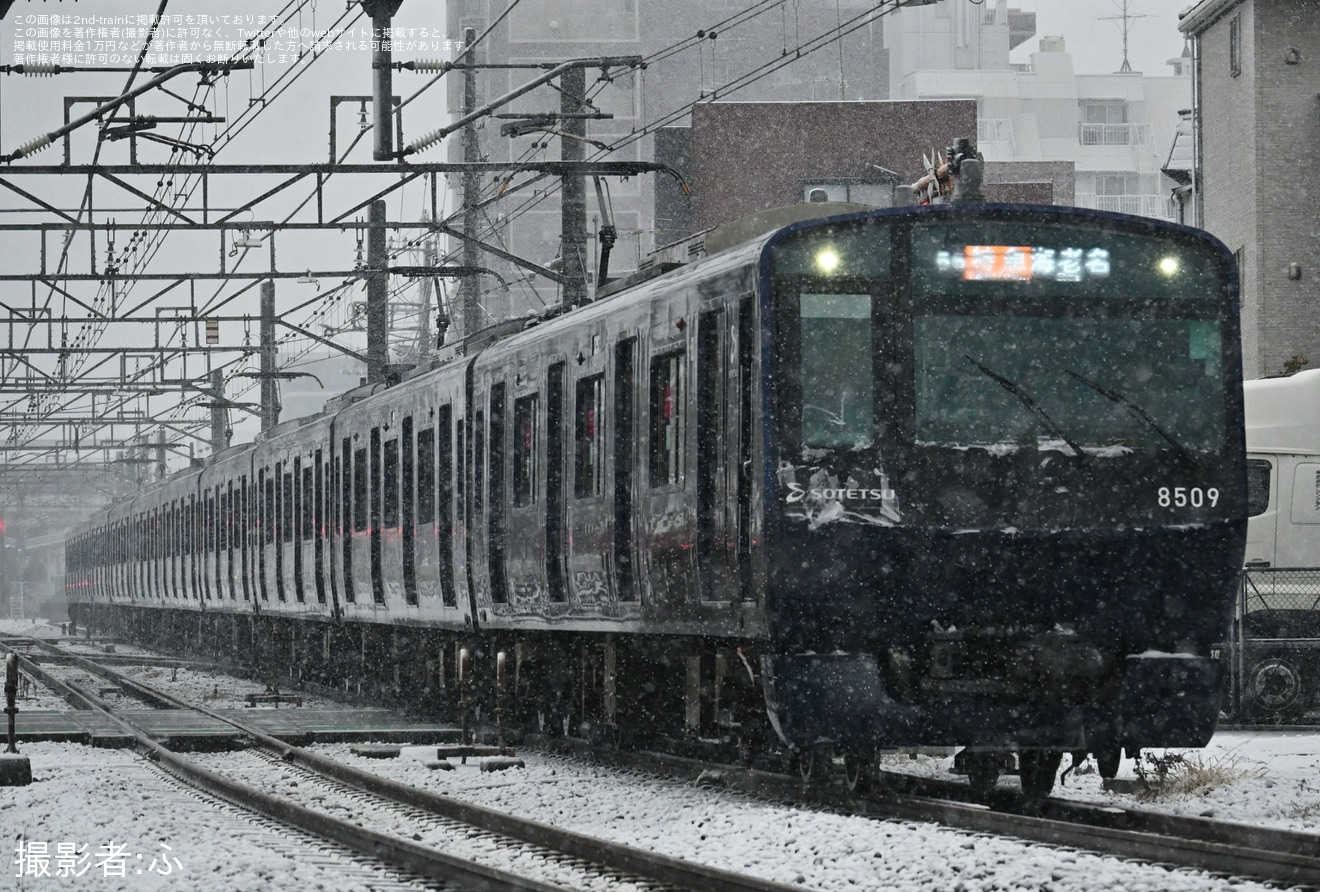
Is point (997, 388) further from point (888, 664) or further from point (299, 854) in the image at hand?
point (299, 854)

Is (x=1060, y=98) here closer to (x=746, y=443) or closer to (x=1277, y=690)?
(x=1277, y=690)

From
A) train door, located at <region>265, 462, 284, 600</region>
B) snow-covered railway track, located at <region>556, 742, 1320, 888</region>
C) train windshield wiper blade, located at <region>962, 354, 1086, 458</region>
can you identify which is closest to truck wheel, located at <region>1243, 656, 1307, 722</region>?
snow-covered railway track, located at <region>556, 742, 1320, 888</region>

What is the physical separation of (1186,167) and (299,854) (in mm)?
34829

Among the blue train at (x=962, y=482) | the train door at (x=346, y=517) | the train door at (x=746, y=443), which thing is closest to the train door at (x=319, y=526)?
the train door at (x=346, y=517)

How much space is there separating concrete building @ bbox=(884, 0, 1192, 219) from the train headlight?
75.7 m

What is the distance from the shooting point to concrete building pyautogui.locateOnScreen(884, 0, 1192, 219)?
8481cm

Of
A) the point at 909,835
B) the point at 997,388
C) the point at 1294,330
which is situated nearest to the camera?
the point at 909,835

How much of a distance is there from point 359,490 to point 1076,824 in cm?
1204

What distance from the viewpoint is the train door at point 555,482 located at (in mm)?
13281

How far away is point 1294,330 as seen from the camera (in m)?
32.4

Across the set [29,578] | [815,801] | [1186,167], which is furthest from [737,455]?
[29,578]

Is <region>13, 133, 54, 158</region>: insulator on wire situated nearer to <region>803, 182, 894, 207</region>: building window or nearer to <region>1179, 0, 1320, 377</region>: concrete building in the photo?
<region>1179, 0, 1320, 377</region>: concrete building

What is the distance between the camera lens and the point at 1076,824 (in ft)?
29.1

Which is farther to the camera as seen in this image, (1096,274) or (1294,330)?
(1294,330)
